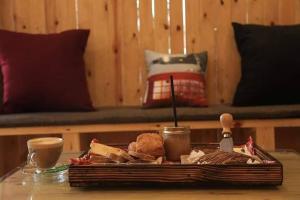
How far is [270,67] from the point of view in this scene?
2.29 meters

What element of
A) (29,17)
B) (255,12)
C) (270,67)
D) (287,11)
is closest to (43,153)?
(270,67)

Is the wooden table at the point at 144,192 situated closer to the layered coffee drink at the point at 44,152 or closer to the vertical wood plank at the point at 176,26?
the layered coffee drink at the point at 44,152

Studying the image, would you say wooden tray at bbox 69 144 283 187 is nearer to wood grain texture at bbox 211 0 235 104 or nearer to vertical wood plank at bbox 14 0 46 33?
wood grain texture at bbox 211 0 235 104

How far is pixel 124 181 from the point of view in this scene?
98 cm

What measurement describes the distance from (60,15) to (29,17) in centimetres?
20

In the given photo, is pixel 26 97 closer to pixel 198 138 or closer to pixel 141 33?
pixel 141 33

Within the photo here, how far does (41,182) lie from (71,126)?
0.99 metres

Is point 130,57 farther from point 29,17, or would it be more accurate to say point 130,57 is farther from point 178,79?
point 29,17

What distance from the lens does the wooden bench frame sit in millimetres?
2023

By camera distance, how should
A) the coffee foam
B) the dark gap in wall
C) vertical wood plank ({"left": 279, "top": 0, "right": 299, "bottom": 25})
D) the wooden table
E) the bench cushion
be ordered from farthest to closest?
vertical wood plank ({"left": 279, "top": 0, "right": 299, "bottom": 25}) < the dark gap in wall < the bench cushion < the coffee foam < the wooden table

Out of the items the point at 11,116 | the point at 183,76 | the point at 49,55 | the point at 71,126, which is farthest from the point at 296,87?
the point at 11,116

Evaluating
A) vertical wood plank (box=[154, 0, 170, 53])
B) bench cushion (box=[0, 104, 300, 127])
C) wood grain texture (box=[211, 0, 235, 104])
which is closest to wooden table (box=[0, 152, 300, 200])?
bench cushion (box=[0, 104, 300, 127])

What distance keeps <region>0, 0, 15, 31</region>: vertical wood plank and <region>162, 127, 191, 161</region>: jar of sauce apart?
6.15ft

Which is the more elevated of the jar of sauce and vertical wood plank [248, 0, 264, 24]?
vertical wood plank [248, 0, 264, 24]
